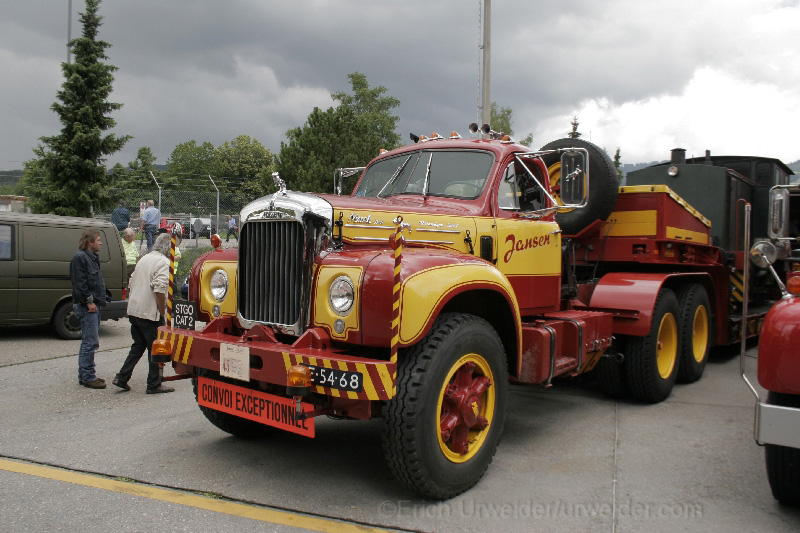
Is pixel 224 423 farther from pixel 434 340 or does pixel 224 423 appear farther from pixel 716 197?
pixel 716 197

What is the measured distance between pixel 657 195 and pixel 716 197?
2.45 metres

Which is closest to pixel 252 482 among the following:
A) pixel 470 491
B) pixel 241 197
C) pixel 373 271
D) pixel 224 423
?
pixel 224 423

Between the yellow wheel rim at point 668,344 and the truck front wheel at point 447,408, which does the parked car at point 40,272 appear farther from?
the yellow wheel rim at point 668,344

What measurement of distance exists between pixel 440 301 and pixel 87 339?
15.6 ft

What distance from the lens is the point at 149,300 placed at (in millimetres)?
6598

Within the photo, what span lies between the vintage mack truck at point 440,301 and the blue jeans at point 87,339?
2.60m

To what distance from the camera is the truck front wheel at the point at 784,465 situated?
361 cm

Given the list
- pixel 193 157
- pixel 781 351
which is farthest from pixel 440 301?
pixel 193 157

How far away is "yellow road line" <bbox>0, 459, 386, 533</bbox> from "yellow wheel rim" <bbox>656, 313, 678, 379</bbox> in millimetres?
4426

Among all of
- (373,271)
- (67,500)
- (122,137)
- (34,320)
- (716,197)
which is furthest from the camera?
(122,137)

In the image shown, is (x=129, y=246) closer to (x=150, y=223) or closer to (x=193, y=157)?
(x=150, y=223)

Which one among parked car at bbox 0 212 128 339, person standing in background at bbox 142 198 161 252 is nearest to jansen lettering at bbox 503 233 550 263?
parked car at bbox 0 212 128 339

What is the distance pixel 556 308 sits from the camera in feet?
19.1

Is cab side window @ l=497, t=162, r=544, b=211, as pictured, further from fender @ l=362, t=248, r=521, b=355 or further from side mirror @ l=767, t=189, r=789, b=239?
side mirror @ l=767, t=189, r=789, b=239
